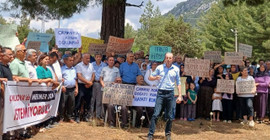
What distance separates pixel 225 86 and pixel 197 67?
118cm

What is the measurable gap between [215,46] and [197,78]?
47.1m

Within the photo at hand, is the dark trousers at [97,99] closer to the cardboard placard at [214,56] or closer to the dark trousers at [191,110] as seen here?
the dark trousers at [191,110]

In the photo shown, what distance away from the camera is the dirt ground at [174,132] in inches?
326

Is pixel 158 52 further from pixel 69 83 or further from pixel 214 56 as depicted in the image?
pixel 69 83

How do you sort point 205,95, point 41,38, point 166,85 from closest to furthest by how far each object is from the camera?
point 166,85, point 41,38, point 205,95

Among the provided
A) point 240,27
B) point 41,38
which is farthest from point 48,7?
point 240,27

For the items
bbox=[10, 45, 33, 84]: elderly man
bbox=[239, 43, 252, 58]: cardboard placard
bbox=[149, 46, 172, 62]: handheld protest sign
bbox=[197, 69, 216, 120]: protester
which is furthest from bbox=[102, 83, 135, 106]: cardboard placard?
bbox=[239, 43, 252, 58]: cardboard placard

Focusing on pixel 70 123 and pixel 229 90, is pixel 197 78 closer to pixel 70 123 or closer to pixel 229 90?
pixel 229 90

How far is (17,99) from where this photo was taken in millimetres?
6715

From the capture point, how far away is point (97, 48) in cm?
1130

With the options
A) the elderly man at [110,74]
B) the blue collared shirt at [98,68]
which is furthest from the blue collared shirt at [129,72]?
the blue collared shirt at [98,68]

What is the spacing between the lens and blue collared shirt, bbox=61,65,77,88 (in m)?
9.32

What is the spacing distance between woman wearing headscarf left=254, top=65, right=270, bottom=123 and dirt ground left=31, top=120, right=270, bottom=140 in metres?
0.81

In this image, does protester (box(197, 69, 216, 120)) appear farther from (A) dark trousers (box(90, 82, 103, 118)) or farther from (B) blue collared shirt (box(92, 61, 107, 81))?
(A) dark trousers (box(90, 82, 103, 118))
